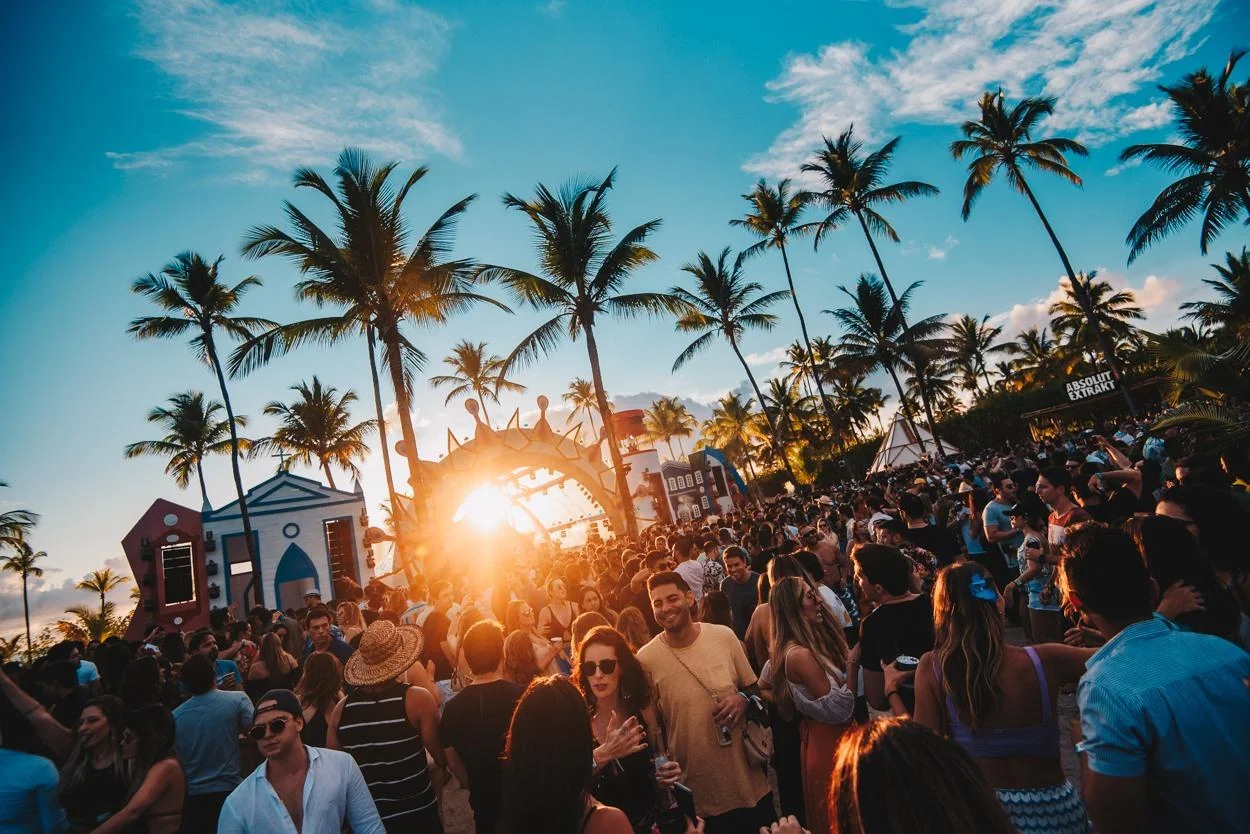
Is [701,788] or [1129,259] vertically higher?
[1129,259]

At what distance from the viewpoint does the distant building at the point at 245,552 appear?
24.6m

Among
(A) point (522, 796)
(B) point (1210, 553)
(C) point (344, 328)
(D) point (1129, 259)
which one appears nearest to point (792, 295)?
(D) point (1129, 259)

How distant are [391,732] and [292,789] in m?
0.85

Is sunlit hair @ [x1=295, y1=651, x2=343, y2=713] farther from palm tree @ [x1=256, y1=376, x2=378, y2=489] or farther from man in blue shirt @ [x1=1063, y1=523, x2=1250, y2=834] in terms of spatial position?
palm tree @ [x1=256, y1=376, x2=378, y2=489]

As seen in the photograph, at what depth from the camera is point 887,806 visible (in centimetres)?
120

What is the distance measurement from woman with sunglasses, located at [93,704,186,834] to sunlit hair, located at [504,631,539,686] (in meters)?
1.96

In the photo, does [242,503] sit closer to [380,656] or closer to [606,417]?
[606,417]

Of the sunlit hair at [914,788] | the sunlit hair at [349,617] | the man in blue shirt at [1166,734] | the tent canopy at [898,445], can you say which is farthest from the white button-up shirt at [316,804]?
the tent canopy at [898,445]

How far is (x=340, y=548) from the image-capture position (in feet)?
89.8

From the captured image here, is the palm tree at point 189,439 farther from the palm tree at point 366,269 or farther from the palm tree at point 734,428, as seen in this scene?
the palm tree at point 734,428

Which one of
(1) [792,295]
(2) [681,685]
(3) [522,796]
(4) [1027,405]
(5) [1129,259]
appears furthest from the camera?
(4) [1027,405]

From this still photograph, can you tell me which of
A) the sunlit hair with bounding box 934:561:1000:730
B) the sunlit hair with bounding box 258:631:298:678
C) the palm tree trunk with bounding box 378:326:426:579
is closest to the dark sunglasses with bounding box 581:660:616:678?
the sunlit hair with bounding box 934:561:1000:730

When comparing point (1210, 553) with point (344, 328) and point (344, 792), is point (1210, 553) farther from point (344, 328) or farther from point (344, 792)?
point (344, 328)

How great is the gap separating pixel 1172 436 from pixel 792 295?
19932 millimetres
